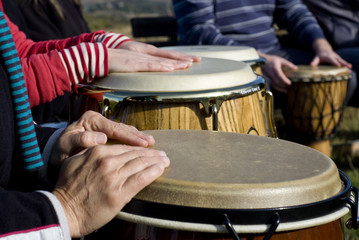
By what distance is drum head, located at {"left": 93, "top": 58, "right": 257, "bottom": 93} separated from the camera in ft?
4.50

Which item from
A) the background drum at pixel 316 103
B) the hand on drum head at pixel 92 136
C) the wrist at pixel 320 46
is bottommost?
the background drum at pixel 316 103

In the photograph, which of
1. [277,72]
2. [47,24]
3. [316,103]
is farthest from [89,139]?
[316,103]

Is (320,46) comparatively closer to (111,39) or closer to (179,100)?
(111,39)

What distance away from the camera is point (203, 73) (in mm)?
1447

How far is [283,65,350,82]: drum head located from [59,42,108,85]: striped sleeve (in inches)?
62.3

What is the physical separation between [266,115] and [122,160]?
87cm

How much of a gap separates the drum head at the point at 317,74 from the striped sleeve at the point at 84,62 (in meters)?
1.58

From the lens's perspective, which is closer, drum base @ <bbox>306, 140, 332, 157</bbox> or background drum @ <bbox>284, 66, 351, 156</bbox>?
background drum @ <bbox>284, 66, 351, 156</bbox>

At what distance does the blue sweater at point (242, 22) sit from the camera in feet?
9.71

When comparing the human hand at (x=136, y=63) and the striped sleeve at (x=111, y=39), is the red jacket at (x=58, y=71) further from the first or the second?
the striped sleeve at (x=111, y=39)

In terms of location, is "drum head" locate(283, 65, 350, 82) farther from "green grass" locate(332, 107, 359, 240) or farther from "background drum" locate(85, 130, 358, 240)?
"background drum" locate(85, 130, 358, 240)

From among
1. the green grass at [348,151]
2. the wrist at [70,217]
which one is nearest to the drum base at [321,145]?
the green grass at [348,151]

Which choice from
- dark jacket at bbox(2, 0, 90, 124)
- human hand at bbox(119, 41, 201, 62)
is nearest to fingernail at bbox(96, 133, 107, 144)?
human hand at bbox(119, 41, 201, 62)

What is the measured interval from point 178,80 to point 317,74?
1614mm
